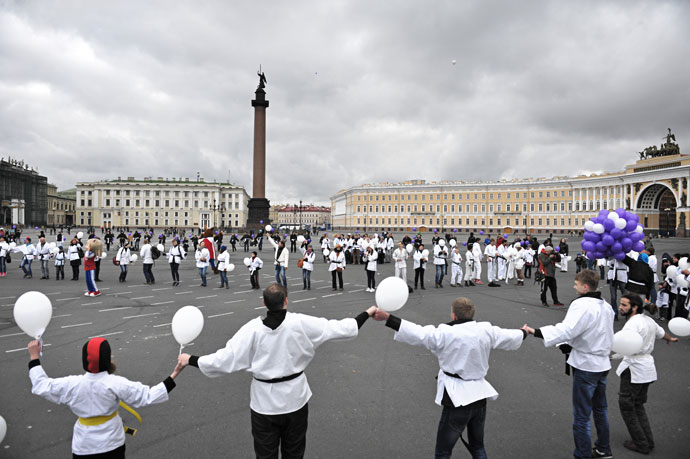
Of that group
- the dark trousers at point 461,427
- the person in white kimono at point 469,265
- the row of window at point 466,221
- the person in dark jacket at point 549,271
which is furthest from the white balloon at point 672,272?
the row of window at point 466,221

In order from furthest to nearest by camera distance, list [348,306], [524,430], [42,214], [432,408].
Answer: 1. [42,214]
2. [348,306]
3. [432,408]
4. [524,430]

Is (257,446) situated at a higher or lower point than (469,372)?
lower

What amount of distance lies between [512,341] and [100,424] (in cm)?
318

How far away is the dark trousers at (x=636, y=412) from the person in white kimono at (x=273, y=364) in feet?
11.0

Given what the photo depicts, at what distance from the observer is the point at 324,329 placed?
3080mm

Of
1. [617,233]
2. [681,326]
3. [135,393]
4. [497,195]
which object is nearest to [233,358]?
[135,393]

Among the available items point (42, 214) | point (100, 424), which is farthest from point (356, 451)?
point (42, 214)

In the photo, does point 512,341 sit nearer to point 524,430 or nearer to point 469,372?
point 469,372

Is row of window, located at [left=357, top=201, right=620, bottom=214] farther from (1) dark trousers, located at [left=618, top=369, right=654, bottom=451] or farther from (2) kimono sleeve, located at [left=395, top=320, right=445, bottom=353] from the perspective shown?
(2) kimono sleeve, located at [left=395, top=320, right=445, bottom=353]

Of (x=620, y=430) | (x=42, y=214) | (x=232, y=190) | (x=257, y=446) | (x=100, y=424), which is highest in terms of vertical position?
(x=232, y=190)

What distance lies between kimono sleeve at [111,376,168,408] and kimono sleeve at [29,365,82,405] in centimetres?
26

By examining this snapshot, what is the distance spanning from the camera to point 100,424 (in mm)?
2729

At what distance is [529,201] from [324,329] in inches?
4350

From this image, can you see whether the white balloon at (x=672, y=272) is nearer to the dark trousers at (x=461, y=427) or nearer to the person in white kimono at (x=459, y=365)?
the person in white kimono at (x=459, y=365)
